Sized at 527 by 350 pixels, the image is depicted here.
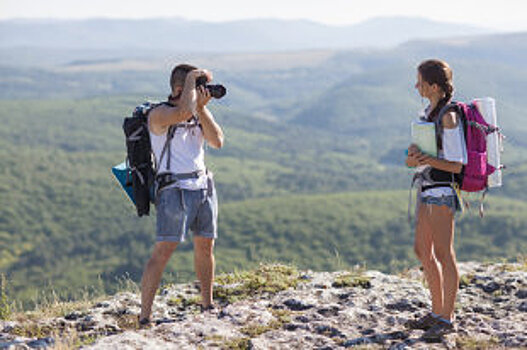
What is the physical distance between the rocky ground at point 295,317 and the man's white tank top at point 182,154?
1311mm

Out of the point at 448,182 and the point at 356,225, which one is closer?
the point at 448,182

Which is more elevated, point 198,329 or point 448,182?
point 448,182

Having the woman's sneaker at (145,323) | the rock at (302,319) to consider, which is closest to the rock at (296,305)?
the rock at (302,319)

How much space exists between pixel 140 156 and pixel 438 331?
3.06m

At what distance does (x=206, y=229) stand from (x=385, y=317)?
1.92 metres

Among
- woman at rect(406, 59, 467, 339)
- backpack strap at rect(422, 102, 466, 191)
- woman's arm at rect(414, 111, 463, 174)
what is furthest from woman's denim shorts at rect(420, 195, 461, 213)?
woman's arm at rect(414, 111, 463, 174)

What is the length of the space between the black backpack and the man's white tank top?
0.42ft

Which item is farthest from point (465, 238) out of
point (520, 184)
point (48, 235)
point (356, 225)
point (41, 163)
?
point (41, 163)

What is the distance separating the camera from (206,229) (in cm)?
585

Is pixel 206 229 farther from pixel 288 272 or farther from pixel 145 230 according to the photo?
pixel 145 230

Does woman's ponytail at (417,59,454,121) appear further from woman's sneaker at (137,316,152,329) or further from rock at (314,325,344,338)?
woman's sneaker at (137,316,152,329)

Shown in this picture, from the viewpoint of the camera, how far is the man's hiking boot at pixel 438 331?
521 cm

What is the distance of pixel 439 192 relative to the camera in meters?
5.25

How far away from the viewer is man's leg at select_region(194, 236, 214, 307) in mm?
5909
